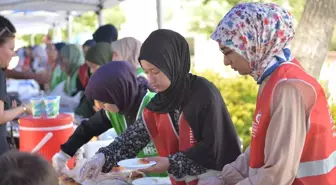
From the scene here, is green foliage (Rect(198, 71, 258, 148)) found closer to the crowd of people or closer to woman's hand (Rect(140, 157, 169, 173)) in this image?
the crowd of people

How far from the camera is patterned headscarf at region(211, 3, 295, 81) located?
4.79 feet

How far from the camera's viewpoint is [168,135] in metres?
1.99

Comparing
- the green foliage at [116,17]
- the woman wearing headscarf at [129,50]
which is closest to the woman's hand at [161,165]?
the woman wearing headscarf at [129,50]

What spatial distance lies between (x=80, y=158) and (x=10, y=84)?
493 cm

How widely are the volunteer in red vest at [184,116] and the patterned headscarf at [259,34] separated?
0.36 metres

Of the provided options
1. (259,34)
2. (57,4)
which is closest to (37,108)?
(259,34)

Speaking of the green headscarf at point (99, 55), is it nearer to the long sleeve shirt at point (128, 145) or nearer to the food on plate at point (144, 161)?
the long sleeve shirt at point (128, 145)

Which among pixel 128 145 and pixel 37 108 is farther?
pixel 37 108

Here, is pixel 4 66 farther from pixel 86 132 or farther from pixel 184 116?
pixel 184 116

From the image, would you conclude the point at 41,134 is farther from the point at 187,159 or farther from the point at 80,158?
the point at 187,159

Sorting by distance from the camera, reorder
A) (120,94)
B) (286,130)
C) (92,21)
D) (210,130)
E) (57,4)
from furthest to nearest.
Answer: (92,21), (57,4), (120,94), (210,130), (286,130)

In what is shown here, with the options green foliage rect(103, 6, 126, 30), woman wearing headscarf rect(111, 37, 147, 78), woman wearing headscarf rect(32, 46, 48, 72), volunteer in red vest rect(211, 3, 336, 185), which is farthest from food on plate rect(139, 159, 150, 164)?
green foliage rect(103, 6, 126, 30)

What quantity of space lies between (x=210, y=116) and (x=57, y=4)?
4768 mm

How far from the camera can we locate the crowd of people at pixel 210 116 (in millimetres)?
1365
